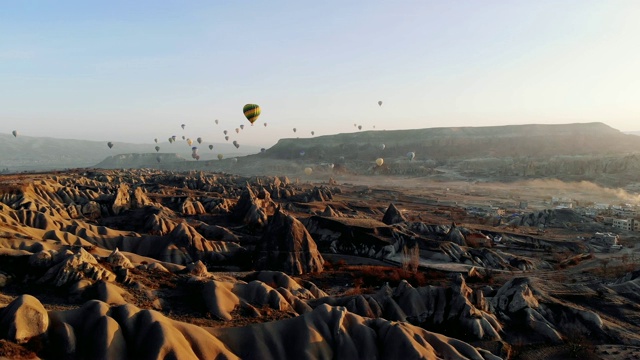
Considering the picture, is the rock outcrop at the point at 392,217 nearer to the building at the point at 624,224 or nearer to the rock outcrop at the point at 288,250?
the rock outcrop at the point at 288,250

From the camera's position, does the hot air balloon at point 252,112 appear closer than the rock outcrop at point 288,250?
No

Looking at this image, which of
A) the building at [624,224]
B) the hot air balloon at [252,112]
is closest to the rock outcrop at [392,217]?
the building at [624,224]

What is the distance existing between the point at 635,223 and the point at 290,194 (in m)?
70.2

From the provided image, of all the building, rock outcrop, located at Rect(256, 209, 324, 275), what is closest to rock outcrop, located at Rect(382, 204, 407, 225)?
rock outcrop, located at Rect(256, 209, 324, 275)

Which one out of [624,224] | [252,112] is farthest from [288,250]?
[252,112]

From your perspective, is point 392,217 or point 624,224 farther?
point 624,224

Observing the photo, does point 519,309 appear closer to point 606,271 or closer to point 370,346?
point 370,346

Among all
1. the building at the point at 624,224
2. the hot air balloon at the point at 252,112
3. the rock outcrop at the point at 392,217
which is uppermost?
the hot air balloon at the point at 252,112

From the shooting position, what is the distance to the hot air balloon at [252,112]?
107938mm

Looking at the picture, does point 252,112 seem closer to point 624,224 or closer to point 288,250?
point 288,250

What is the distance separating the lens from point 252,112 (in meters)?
108

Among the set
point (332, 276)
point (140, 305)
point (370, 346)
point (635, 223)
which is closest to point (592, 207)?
point (635, 223)

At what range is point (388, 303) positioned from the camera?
3067 centimetres

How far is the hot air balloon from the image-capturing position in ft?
354
